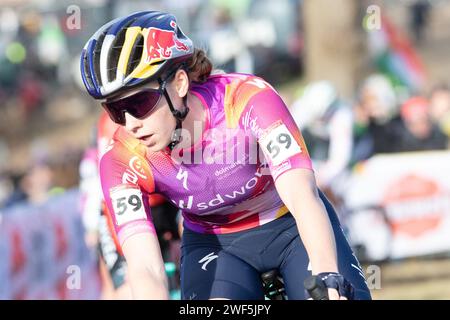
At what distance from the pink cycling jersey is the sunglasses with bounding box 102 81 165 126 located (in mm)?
291

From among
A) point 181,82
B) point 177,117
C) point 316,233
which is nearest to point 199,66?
point 181,82

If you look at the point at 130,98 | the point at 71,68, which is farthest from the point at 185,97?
the point at 71,68

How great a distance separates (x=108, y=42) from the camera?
4332mm

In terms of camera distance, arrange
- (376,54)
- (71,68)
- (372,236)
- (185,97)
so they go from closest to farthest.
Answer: (185,97), (372,236), (376,54), (71,68)

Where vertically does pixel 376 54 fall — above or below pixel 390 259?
above

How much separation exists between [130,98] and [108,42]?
261 mm

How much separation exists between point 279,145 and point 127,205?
0.74 metres

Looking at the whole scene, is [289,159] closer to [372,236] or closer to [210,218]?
[210,218]

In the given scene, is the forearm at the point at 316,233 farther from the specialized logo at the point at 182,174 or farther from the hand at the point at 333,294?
the specialized logo at the point at 182,174

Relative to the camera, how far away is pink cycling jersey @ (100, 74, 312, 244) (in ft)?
14.6

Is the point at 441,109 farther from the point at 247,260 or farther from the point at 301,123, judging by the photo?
the point at 247,260

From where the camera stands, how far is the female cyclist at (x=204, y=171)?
4301 millimetres

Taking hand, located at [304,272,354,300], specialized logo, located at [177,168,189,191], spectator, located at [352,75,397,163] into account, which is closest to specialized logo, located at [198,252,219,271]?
specialized logo, located at [177,168,189,191]
